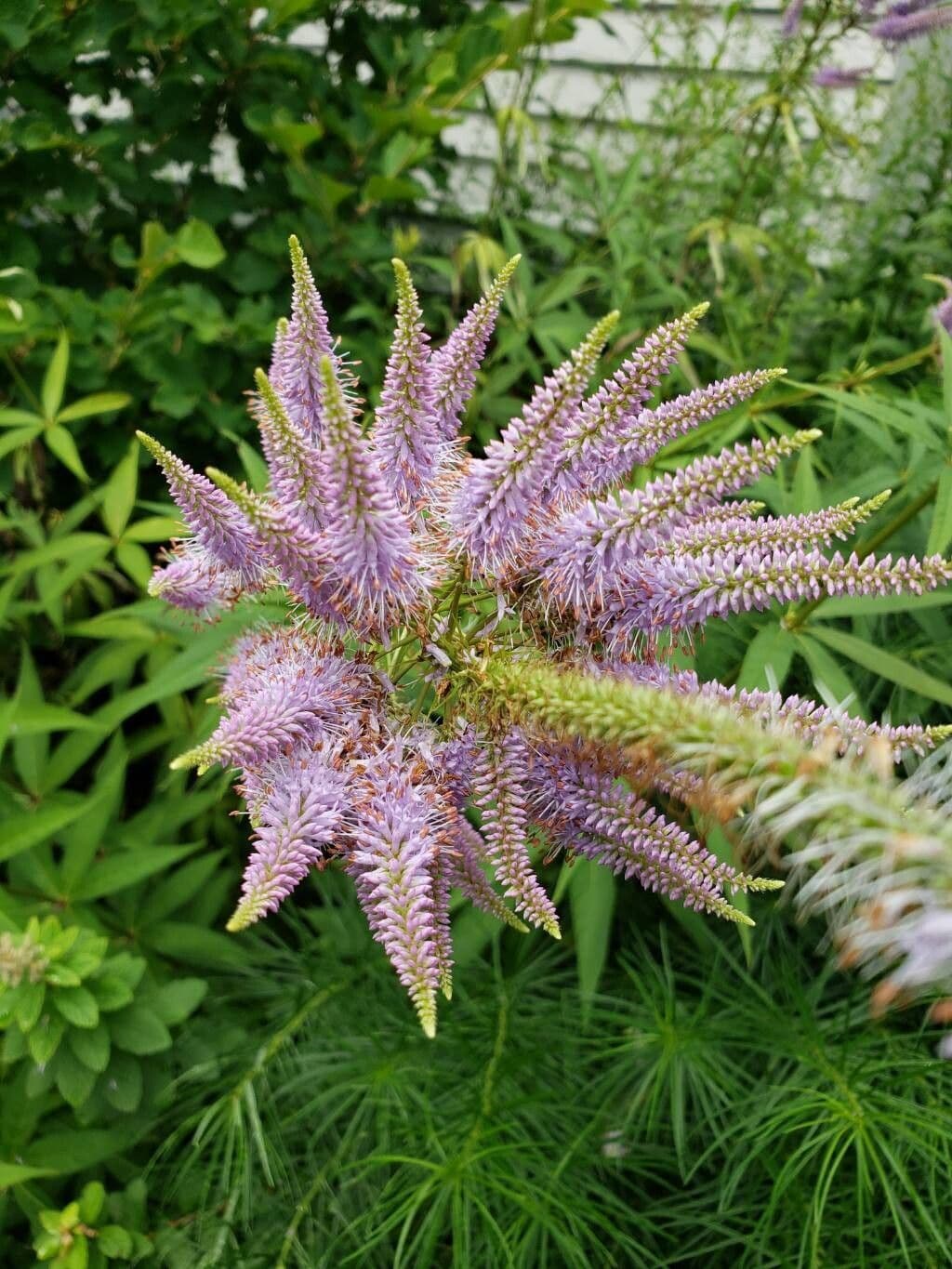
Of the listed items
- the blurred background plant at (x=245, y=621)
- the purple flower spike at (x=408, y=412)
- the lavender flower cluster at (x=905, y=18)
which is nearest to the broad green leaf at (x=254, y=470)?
the blurred background plant at (x=245, y=621)

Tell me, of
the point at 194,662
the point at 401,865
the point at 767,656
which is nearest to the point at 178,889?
the point at 194,662

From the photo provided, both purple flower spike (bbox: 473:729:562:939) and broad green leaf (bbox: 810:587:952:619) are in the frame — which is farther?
broad green leaf (bbox: 810:587:952:619)

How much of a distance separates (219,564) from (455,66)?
264 centimetres

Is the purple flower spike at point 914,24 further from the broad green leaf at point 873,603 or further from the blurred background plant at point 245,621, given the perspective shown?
the broad green leaf at point 873,603

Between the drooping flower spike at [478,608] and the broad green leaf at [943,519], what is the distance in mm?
627

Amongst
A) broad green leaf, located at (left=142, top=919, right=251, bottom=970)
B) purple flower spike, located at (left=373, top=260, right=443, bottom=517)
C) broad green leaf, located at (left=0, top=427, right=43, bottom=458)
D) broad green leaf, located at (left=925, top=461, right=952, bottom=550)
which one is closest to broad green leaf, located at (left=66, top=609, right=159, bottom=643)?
broad green leaf, located at (left=0, top=427, right=43, bottom=458)

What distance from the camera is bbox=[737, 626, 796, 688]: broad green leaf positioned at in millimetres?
1738

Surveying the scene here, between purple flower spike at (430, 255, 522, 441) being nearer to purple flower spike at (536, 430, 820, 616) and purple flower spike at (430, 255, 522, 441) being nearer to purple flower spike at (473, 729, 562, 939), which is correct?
purple flower spike at (536, 430, 820, 616)

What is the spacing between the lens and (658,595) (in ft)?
3.60

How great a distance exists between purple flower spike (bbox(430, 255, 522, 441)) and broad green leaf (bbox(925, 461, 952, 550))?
0.88m

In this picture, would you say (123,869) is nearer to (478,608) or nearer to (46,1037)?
(46,1037)

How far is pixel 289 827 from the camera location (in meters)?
1.01

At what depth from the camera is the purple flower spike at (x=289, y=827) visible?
0.96 metres

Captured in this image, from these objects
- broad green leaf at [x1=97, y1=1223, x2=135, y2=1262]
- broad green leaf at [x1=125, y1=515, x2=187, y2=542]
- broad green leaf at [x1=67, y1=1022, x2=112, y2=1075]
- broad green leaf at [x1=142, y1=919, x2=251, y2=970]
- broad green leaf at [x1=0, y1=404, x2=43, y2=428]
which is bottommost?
broad green leaf at [x1=97, y1=1223, x2=135, y2=1262]
